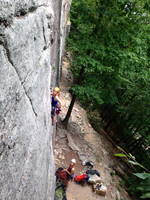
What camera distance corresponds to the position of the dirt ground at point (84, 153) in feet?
31.3

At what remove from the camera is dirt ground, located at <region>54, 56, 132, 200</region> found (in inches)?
376

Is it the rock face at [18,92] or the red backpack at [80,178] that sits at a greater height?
the rock face at [18,92]

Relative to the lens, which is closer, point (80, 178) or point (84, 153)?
point (80, 178)

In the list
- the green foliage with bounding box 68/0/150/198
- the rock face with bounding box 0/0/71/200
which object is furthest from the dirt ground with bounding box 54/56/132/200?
the rock face with bounding box 0/0/71/200

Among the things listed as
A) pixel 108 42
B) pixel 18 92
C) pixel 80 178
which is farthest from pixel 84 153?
pixel 18 92

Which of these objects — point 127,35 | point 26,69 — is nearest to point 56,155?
point 127,35

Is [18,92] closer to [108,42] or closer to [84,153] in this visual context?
[108,42]

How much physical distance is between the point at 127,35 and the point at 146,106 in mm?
5064

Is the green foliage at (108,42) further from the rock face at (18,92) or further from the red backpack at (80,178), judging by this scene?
the rock face at (18,92)

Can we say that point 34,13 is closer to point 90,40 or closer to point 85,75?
point 90,40

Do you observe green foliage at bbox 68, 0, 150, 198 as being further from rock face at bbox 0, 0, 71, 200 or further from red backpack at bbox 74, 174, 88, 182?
rock face at bbox 0, 0, 71, 200

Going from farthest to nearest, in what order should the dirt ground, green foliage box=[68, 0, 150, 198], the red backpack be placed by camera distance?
the dirt ground → the red backpack → green foliage box=[68, 0, 150, 198]

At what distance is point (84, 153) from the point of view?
1165 centimetres

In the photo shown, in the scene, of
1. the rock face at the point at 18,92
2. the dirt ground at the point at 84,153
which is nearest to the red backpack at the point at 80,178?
the dirt ground at the point at 84,153
